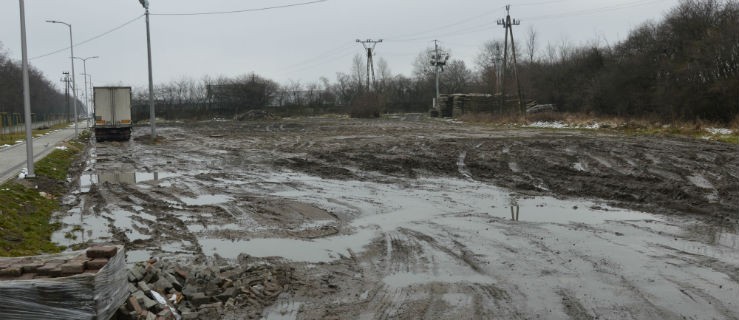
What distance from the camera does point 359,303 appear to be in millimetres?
6734

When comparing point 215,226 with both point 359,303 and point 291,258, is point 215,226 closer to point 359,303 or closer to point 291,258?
point 291,258

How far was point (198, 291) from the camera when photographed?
22.7ft

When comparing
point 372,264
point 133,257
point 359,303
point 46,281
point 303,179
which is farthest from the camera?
point 303,179

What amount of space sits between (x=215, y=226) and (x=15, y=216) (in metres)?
3.93

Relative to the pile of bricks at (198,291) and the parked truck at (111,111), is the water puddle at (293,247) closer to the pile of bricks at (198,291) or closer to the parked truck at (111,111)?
the pile of bricks at (198,291)

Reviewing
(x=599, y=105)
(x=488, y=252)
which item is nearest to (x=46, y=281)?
(x=488, y=252)

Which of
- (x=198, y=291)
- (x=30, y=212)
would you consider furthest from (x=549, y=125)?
(x=198, y=291)

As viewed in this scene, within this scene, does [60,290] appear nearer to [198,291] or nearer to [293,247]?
[198,291]

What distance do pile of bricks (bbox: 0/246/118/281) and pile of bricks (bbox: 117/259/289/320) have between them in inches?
22.6

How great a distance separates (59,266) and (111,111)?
34.4 m

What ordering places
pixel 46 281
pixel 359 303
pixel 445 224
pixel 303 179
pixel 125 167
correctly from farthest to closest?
pixel 125 167, pixel 303 179, pixel 445 224, pixel 359 303, pixel 46 281

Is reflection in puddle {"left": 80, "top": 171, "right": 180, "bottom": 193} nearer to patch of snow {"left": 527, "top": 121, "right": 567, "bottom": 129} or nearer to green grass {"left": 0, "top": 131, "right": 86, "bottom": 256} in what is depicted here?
green grass {"left": 0, "top": 131, "right": 86, "bottom": 256}

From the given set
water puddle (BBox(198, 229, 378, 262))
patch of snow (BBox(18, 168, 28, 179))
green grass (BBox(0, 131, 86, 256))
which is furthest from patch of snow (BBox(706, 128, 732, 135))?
patch of snow (BBox(18, 168, 28, 179))

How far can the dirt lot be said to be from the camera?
6.77m
